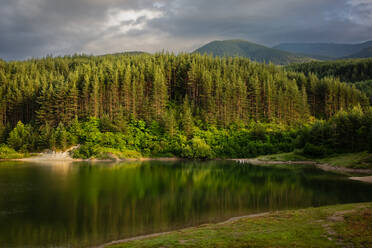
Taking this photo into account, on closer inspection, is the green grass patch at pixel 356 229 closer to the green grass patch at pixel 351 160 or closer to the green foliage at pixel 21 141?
the green grass patch at pixel 351 160

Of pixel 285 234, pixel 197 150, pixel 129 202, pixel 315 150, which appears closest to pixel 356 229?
pixel 285 234

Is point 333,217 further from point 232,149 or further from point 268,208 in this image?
point 232,149

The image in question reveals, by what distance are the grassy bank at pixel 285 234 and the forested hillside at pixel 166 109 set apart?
2803 inches

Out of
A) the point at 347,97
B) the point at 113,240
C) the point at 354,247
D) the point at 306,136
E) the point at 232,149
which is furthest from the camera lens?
the point at 347,97

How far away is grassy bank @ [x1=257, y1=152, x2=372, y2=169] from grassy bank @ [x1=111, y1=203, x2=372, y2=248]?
153 feet

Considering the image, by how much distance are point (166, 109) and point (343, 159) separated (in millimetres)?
65197

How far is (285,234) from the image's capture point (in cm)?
1714

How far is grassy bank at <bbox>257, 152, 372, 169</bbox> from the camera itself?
6153 cm

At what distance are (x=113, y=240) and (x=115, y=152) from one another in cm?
7229

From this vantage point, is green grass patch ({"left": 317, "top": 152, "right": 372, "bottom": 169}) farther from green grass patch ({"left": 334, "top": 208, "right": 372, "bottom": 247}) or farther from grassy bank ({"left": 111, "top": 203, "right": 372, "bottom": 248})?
green grass patch ({"left": 334, "top": 208, "right": 372, "bottom": 247})

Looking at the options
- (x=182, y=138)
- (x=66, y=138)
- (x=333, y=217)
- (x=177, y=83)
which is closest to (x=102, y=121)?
(x=66, y=138)

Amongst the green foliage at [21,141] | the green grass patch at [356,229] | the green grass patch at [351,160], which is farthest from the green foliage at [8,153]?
the green grass patch at [356,229]

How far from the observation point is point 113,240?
20.1 metres

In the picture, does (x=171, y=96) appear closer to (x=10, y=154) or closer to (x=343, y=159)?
(x=10, y=154)
